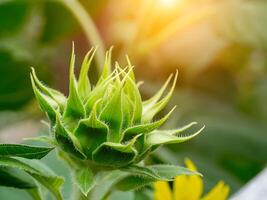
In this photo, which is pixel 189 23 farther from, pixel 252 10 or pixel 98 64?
pixel 98 64

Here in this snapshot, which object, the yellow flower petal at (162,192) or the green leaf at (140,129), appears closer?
the green leaf at (140,129)

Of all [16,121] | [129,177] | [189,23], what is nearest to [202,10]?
[189,23]

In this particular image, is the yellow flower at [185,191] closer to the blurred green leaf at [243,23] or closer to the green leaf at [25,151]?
the green leaf at [25,151]

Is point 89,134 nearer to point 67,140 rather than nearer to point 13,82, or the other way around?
point 67,140

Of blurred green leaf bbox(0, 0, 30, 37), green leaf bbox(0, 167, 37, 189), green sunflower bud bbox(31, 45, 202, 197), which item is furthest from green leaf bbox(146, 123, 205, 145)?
blurred green leaf bbox(0, 0, 30, 37)

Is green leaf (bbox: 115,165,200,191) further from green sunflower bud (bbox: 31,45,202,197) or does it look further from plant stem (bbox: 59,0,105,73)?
plant stem (bbox: 59,0,105,73)

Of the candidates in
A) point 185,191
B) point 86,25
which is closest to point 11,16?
point 86,25

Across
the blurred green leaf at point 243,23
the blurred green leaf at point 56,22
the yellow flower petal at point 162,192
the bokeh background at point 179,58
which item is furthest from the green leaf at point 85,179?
the blurred green leaf at point 56,22
